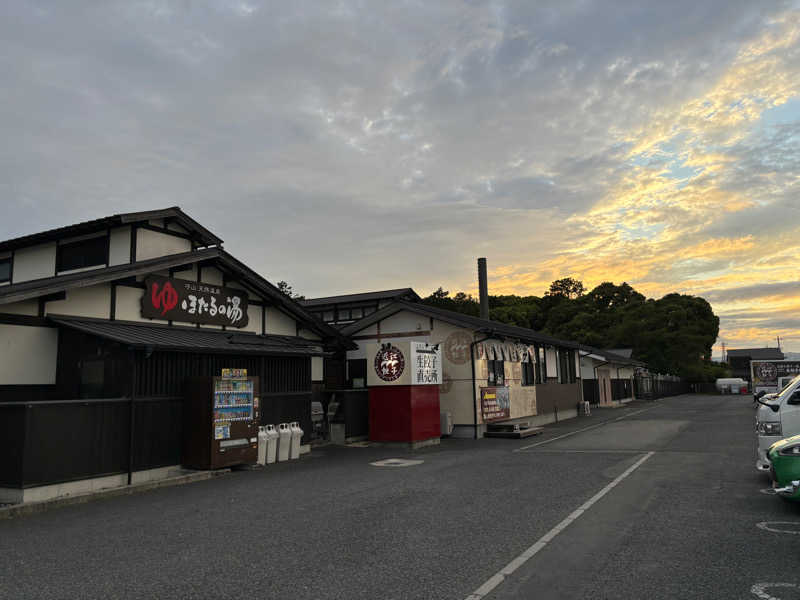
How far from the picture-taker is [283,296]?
18.0 meters

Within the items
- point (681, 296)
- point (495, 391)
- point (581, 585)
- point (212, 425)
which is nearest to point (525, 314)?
point (681, 296)

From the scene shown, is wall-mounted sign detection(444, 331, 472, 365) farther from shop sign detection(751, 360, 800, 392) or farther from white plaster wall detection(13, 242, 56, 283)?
shop sign detection(751, 360, 800, 392)

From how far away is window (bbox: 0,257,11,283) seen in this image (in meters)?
17.3

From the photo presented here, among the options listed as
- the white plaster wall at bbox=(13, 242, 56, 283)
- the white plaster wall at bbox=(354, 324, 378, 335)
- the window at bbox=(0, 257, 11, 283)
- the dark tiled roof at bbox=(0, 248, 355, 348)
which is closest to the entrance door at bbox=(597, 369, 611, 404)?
the white plaster wall at bbox=(354, 324, 378, 335)

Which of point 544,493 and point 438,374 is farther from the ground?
point 438,374

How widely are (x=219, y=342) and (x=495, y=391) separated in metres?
11.7

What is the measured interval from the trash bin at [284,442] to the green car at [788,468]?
11304 mm

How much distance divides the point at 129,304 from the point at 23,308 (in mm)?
2429

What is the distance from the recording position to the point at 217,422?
42.7 ft

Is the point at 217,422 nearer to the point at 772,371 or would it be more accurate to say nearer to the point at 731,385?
the point at 772,371

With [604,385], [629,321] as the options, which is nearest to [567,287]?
[629,321]

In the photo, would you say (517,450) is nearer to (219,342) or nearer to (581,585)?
(219,342)

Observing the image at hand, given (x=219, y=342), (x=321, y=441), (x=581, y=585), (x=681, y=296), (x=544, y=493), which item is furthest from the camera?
(x=681, y=296)

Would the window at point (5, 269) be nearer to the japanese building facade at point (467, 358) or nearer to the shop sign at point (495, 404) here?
the japanese building facade at point (467, 358)
